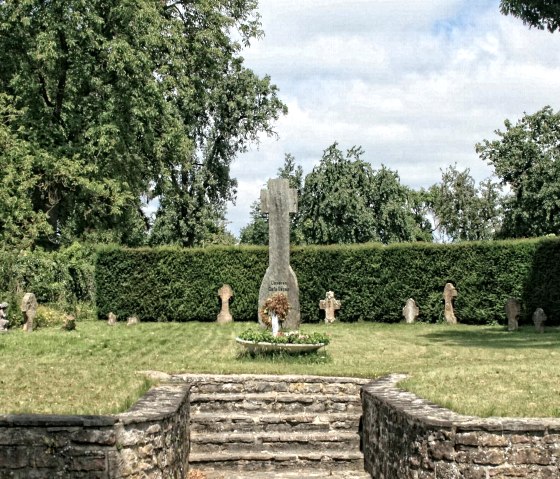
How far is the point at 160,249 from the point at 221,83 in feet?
46.6

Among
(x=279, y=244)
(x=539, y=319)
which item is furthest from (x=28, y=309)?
(x=539, y=319)

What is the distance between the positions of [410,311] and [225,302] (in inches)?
233

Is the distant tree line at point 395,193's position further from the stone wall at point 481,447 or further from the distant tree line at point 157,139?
the stone wall at point 481,447

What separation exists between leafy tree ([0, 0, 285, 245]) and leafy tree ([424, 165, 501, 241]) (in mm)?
23437

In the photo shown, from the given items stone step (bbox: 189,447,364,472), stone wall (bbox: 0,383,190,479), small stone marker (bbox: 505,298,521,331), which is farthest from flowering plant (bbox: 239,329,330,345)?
small stone marker (bbox: 505,298,521,331)

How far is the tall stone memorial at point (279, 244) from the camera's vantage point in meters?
20.9

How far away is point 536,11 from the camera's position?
2086 centimetres

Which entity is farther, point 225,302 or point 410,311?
point 225,302

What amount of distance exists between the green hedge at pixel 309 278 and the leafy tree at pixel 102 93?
3226 millimetres

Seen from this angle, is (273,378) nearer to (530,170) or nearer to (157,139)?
(157,139)

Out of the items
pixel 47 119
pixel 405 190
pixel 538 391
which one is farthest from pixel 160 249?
pixel 405 190

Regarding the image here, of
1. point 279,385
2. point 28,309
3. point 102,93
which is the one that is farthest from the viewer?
point 102,93

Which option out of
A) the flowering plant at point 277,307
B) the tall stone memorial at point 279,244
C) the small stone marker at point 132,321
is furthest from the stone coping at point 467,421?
the small stone marker at point 132,321

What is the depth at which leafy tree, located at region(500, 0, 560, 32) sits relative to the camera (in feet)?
67.1
